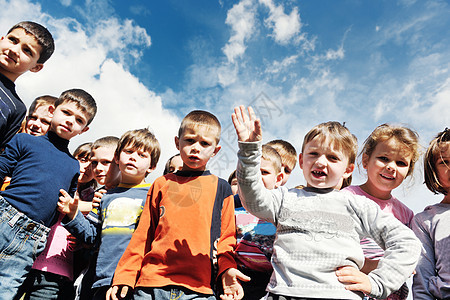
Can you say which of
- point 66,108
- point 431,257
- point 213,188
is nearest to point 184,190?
point 213,188

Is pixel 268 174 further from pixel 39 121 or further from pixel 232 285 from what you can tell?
pixel 39 121

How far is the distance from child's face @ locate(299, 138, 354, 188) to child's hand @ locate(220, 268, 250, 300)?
0.92 m

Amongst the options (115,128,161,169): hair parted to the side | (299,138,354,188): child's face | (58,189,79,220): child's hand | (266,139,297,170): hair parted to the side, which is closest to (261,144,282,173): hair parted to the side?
(266,139,297,170): hair parted to the side

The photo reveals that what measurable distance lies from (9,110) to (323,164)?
3042 mm

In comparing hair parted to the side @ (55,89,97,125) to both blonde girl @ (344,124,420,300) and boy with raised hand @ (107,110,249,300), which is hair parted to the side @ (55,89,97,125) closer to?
boy with raised hand @ (107,110,249,300)

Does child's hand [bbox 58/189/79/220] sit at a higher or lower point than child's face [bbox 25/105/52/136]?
lower

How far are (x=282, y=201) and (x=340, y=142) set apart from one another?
67cm

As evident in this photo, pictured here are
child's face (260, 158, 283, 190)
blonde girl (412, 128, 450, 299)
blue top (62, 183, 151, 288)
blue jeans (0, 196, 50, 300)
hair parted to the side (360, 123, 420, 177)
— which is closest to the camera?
blonde girl (412, 128, 450, 299)

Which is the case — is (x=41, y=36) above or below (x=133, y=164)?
above

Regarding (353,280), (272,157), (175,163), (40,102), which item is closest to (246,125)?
(353,280)

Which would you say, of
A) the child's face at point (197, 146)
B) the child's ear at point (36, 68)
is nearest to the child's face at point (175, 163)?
the child's face at point (197, 146)

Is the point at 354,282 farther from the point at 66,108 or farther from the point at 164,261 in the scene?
the point at 66,108

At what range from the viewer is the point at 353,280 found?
1900 millimetres

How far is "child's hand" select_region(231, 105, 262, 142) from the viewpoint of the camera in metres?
2.02
